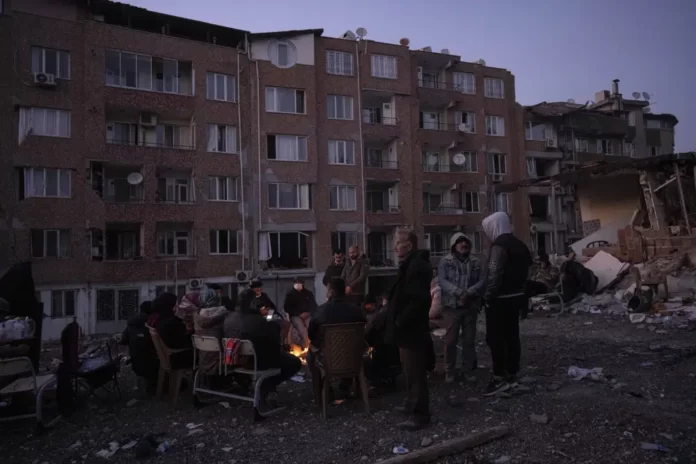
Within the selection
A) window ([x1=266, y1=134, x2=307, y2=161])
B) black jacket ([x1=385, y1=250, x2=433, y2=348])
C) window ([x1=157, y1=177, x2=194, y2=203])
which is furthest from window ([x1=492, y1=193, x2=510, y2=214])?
black jacket ([x1=385, y1=250, x2=433, y2=348])

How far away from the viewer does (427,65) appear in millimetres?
41500

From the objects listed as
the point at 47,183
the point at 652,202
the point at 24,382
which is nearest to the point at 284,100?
the point at 47,183

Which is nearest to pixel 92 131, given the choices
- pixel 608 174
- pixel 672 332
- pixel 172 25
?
pixel 172 25

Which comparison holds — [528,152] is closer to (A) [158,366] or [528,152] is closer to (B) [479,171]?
(B) [479,171]

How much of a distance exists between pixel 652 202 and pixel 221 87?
78.0ft

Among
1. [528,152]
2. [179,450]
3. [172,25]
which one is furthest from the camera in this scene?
[528,152]

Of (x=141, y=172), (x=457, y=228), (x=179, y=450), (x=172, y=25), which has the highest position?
(x=172, y=25)

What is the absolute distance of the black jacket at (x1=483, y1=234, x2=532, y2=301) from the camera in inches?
→ 262

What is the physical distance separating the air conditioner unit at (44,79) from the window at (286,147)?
11.8 m

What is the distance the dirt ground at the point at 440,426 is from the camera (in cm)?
506

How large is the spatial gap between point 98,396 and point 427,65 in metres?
38.2

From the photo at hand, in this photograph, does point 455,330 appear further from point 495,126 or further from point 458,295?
point 495,126

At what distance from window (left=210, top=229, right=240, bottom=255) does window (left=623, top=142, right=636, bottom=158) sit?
133 feet

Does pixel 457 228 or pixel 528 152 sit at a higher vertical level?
pixel 528 152
